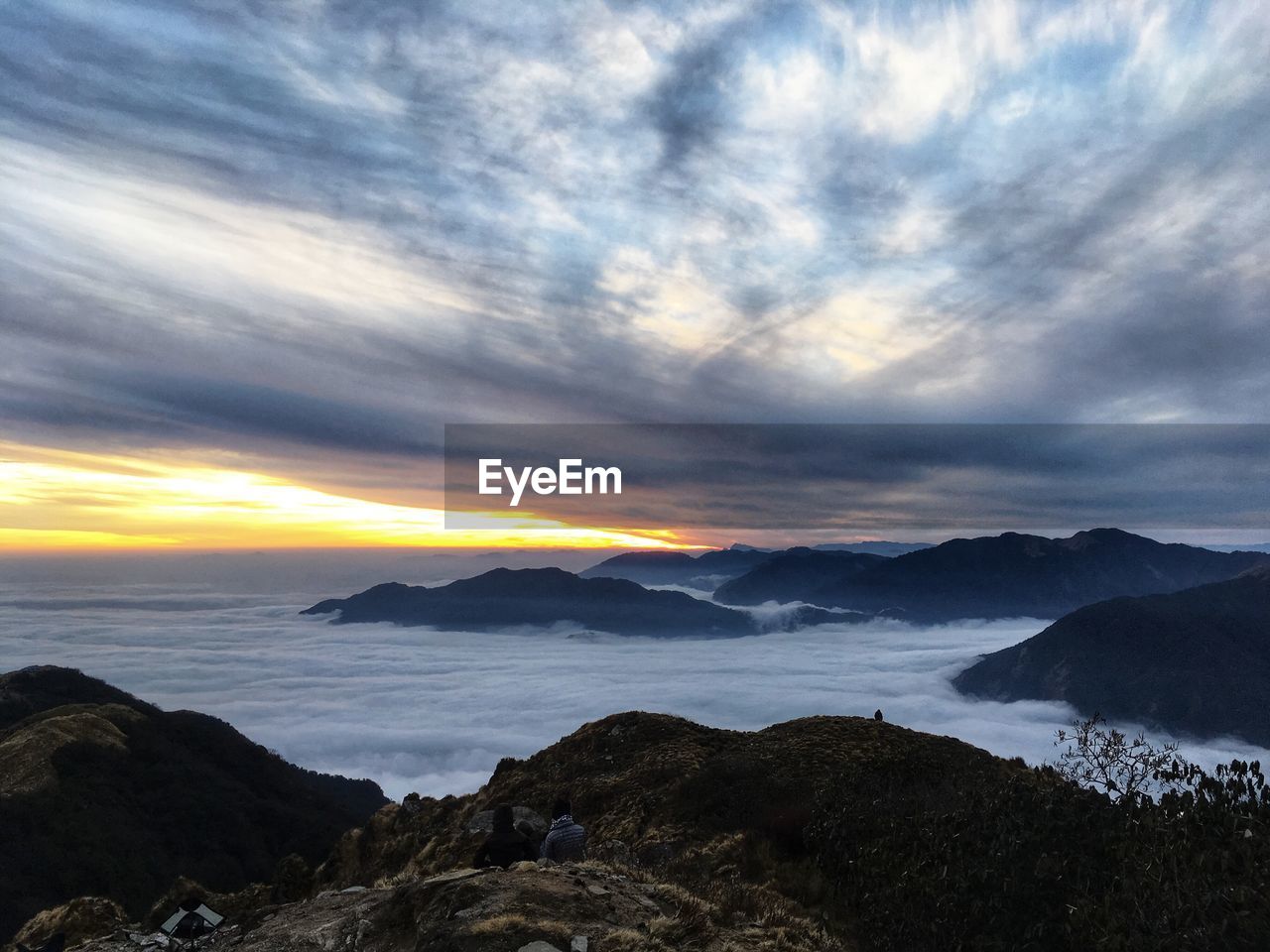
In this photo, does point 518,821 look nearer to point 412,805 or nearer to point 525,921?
point 412,805

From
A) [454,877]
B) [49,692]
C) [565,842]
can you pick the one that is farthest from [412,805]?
[49,692]

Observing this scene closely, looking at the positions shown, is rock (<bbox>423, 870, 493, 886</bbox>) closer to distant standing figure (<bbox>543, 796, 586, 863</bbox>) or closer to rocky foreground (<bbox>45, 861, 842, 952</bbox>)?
rocky foreground (<bbox>45, 861, 842, 952</bbox>)

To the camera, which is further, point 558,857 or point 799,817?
point 799,817

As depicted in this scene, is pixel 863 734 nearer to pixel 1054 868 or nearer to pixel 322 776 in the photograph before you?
pixel 1054 868

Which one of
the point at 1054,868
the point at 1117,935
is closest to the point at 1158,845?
the point at 1054,868

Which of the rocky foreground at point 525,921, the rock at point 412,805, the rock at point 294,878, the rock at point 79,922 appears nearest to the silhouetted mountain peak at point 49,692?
the rock at point 412,805
